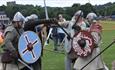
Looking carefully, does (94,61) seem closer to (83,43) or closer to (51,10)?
(83,43)

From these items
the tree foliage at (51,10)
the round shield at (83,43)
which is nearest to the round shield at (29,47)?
the round shield at (83,43)

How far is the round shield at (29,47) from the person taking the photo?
32.0 feet

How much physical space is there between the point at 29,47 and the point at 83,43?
1184mm

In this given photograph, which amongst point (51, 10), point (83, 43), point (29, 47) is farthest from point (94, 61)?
point (51, 10)

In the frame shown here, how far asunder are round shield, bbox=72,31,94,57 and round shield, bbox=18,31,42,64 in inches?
34.8

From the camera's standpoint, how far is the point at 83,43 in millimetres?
9430

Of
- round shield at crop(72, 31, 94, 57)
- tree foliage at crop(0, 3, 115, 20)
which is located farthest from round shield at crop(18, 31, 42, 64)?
tree foliage at crop(0, 3, 115, 20)

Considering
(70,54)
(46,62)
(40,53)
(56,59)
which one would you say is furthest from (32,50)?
(56,59)

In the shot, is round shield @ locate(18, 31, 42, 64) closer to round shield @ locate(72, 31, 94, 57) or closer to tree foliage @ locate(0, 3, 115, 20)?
round shield @ locate(72, 31, 94, 57)

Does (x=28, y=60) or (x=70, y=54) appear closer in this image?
(x=28, y=60)

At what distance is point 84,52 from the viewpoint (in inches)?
373

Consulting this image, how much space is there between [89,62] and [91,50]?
0.79ft

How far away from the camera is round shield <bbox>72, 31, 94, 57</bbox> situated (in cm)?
946

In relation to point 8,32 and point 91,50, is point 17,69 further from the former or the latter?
point 91,50
